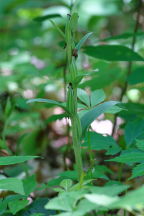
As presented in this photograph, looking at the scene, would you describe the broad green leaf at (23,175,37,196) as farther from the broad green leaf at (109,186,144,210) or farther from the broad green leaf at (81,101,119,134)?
the broad green leaf at (109,186,144,210)

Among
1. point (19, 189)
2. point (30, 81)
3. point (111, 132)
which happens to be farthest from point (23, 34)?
point (19, 189)

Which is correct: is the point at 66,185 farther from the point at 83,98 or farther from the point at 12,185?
the point at 83,98

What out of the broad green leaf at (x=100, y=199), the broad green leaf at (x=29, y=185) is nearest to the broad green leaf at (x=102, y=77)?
the broad green leaf at (x=29, y=185)

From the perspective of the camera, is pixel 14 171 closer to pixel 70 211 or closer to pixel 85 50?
pixel 85 50

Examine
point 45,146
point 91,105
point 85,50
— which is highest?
point 85,50

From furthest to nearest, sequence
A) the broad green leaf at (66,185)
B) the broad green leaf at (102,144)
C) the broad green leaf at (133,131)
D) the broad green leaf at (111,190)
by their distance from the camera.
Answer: the broad green leaf at (133,131) → the broad green leaf at (102,144) → the broad green leaf at (66,185) → the broad green leaf at (111,190)

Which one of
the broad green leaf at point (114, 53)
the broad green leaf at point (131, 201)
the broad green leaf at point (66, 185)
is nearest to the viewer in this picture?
the broad green leaf at point (131, 201)

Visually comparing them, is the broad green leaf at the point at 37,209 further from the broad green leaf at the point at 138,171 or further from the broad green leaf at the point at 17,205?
the broad green leaf at the point at 138,171

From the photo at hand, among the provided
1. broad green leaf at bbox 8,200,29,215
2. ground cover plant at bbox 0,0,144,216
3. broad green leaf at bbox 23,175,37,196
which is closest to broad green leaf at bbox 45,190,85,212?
ground cover plant at bbox 0,0,144,216
